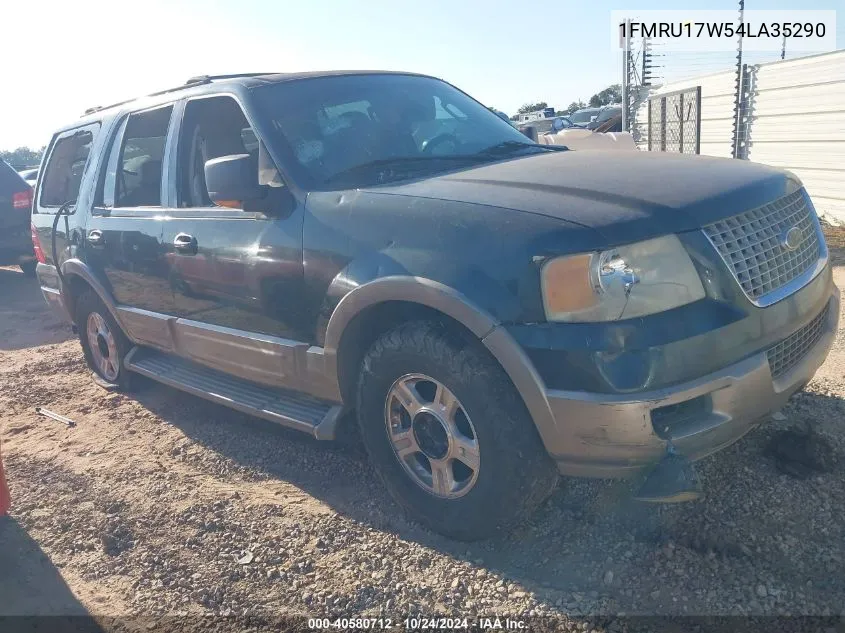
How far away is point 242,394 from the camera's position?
3896 mm

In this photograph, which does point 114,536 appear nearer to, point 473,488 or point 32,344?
point 473,488

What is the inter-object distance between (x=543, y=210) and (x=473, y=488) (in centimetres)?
111

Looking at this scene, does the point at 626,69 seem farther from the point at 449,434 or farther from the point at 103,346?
the point at 449,434

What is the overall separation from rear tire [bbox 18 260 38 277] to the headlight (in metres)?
10.3

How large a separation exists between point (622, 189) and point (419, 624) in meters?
1.76

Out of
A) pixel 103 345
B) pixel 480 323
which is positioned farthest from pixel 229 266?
pixel 103 345

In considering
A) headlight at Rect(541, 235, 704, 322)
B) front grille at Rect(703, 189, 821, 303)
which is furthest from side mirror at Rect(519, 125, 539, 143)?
headlight at Rect(541, 235, 704, 322)

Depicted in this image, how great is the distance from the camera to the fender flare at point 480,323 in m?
2.51

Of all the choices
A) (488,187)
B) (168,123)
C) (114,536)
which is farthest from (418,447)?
(168,123)

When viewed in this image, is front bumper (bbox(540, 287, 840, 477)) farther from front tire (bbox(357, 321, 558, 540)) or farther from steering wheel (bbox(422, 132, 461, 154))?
steering wheel (bbox(422, 132, 461, 154))

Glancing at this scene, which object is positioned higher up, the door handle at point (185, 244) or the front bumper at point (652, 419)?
the door handle at point (185, 244)

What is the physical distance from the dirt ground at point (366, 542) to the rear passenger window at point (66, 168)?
2252 mm

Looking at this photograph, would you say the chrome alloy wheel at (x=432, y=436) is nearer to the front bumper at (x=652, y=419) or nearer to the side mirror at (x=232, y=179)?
the front bumper at (x=652, y=419)

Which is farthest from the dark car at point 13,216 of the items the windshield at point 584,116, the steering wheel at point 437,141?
the windshield at point 584,116
